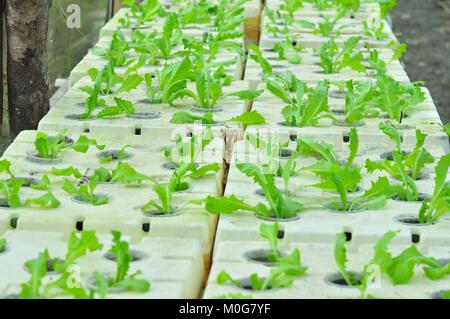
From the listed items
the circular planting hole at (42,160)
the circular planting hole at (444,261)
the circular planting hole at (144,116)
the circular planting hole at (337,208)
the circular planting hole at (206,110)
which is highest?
the circular planting hole at (444,261)

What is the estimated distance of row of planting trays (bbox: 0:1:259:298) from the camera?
311 cm

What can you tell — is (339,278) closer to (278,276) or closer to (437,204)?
(278,276)

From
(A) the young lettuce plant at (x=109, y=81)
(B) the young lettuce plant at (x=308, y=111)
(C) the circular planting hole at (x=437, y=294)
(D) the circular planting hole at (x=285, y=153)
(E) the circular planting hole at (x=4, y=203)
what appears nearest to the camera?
(C) the circular planting hole at (x=437, y=294)

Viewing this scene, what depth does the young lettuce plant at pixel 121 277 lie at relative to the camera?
2.97 meters

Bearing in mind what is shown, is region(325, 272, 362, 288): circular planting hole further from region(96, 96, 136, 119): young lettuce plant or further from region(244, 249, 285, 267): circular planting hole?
region(96, 96, 136, 119): young lettuce plant

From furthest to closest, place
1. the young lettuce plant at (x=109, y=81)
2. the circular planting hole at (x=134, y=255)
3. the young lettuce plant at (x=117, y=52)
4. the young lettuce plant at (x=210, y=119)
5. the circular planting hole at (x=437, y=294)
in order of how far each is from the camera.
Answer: the young lettuce plant at (x=117, y=52) → the young lettuce plant at (x=109, y=81) → the young lettuce plant at (x=210, y=119) → the circular planting hole at (x=134, y=255) → the circular planting hole at (x=437, y=294)

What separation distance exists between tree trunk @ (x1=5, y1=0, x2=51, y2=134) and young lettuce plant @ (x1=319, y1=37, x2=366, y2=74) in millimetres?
1574

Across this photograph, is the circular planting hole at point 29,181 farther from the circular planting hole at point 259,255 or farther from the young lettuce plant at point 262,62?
the young lettuce plant at point 262,62

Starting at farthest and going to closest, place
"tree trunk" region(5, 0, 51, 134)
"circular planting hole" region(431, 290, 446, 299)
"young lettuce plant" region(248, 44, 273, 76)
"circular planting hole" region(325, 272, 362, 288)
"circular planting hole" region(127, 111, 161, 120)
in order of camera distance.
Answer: "young lettuce plant" region(248, 44, 273, 76), "tree trunk" region(5, 0, 51, 134), "circular planting hole" region(127, 111, 161, 120), "circular planting hole" region(325, 272, 362, 288), "circular planting hole" region(431, 290, 446, 299)

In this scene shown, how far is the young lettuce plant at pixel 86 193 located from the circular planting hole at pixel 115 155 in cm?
47

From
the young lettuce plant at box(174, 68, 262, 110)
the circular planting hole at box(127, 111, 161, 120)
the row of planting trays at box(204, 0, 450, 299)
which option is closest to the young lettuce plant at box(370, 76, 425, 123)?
the row of planting trays at box(204, 0, 450, 299)

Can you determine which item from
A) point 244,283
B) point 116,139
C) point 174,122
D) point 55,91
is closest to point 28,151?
point 116,139

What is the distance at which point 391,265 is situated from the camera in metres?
3.14

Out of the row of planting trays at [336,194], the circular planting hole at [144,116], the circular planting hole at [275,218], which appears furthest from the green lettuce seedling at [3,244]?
the circular planting hole at [144,116]
